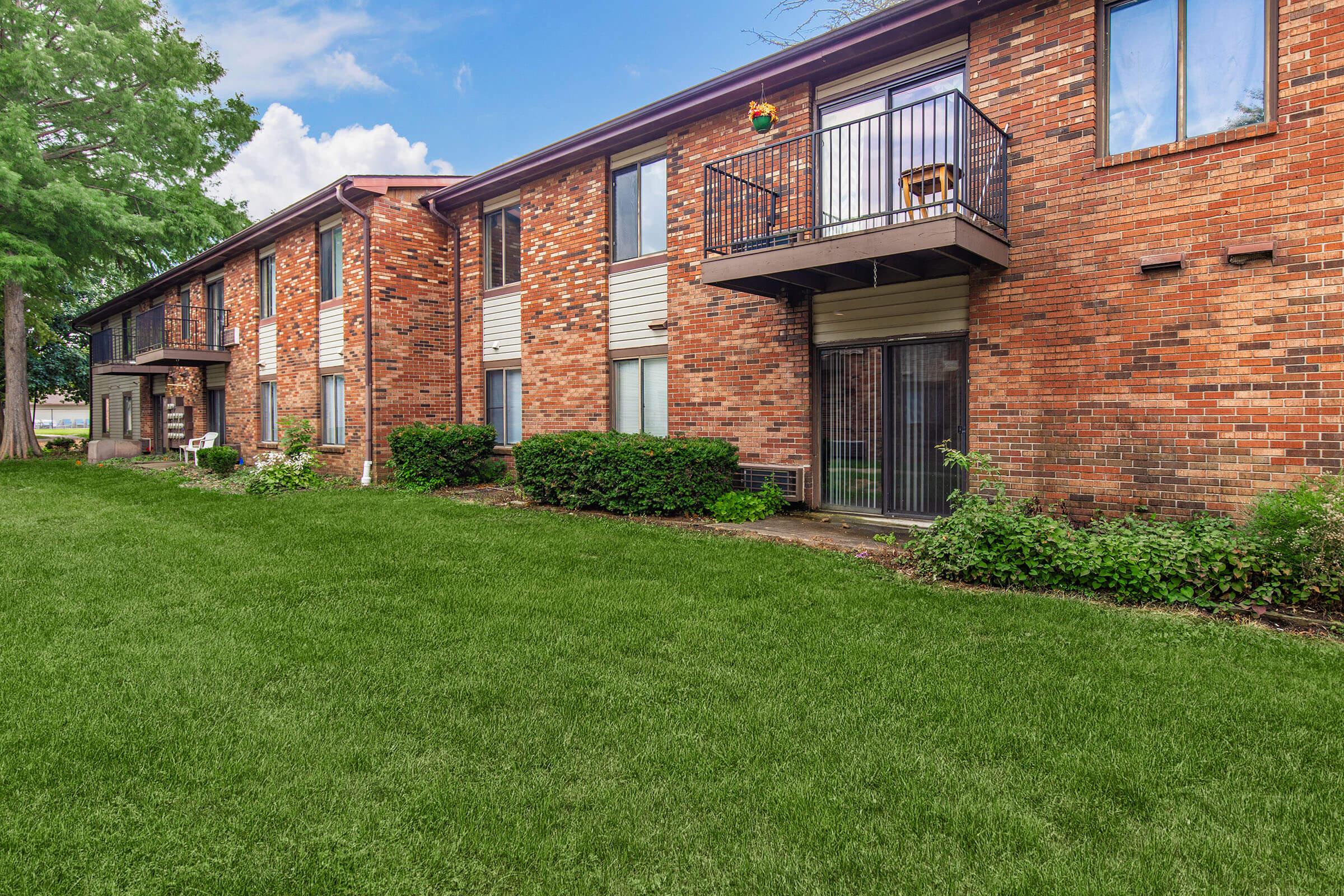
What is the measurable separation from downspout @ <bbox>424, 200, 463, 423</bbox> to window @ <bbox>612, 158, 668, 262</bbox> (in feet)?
14.3

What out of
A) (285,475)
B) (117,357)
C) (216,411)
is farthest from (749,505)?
(117,357)

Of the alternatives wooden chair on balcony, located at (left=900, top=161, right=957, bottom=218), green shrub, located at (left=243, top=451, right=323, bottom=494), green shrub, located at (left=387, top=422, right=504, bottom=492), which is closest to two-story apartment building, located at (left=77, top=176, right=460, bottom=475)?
green shrub, located at (left=243, top=451, right=323, bottom=494)

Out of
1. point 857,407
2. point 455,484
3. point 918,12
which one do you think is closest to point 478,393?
point 455,484

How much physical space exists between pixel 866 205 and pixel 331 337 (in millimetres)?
11799

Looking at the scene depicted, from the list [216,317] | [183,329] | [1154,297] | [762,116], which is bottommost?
[1154,297]

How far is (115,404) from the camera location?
26.5 metres

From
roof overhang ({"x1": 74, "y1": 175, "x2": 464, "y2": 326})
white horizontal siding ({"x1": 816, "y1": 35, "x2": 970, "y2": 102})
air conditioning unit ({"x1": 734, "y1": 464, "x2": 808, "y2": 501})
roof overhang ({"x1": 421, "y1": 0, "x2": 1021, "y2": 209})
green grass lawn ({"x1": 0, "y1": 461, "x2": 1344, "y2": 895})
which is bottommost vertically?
green grass lawn ({"x1": 0, "y1": 461, "x2": 1344, "y2": 895})

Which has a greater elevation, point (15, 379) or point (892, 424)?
point (15, 379)

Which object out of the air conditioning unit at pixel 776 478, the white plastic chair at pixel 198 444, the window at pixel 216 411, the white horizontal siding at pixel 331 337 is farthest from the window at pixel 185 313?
the air conditioning unit at pixel 776 478

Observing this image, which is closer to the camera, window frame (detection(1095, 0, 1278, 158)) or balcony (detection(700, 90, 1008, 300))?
window frame (detection(1095, 0, 1278, 158))

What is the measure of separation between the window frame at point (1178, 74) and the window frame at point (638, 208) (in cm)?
559

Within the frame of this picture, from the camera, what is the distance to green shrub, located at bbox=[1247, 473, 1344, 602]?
183 inches

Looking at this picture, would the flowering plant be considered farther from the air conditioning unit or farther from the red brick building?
the air conditioning unit

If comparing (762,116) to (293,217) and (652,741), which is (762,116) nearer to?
(652,741)
